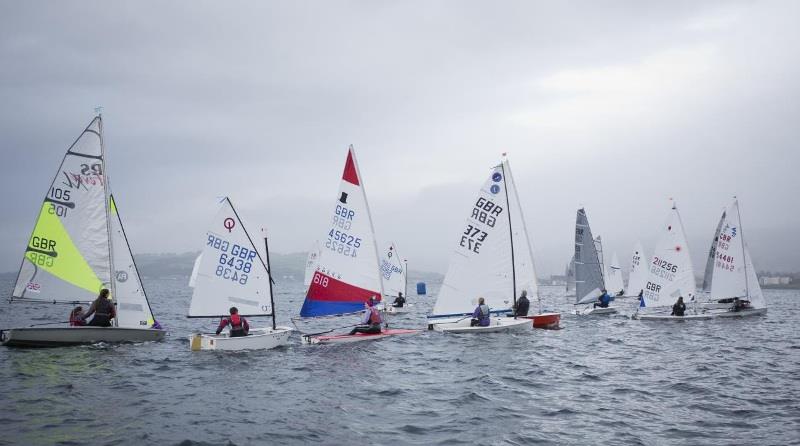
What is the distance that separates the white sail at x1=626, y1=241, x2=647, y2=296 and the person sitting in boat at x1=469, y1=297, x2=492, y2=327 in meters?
40.7

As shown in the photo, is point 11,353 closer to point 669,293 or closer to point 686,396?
point 686,396

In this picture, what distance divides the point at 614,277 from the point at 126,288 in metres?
56.1

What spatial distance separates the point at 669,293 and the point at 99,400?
33.5 metres

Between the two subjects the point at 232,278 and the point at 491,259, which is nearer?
the point at 232,278

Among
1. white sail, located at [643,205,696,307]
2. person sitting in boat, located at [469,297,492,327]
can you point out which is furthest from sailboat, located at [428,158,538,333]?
white sail, located at [643,205,696,307]

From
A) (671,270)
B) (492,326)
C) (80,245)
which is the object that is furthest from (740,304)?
(80,245)

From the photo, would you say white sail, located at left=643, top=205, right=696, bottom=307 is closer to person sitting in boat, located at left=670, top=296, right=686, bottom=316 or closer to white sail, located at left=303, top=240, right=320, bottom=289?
person sitting in boat, located at left=670, top=296, right=686, bottom=316

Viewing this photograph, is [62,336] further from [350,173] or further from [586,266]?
[586,266]

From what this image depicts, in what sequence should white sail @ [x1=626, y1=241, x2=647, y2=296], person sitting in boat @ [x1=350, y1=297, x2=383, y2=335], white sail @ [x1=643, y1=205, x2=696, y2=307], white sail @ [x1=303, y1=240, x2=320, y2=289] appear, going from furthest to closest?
white sail @ [x1=303, y1=240, x2=320, y2=289] < white sail @ [x1=626, y1=241, x2=647, y2=296] < white sail @ [x1=643, y1=205, x2=696, y2=307] < person sitting in boat @ [x1=350, y1=297, x2=383, y2=335]

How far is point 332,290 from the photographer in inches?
963

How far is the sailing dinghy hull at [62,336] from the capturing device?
2000cm

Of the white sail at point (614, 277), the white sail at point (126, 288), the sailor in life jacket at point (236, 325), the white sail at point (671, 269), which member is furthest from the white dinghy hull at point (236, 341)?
the white sail at point (614, 277)

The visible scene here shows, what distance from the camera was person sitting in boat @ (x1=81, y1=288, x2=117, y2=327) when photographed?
21156 millimetres

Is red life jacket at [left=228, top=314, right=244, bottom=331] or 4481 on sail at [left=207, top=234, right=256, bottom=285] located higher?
4481 on sail at [left=207, top=234, right=256, bottom=285]
